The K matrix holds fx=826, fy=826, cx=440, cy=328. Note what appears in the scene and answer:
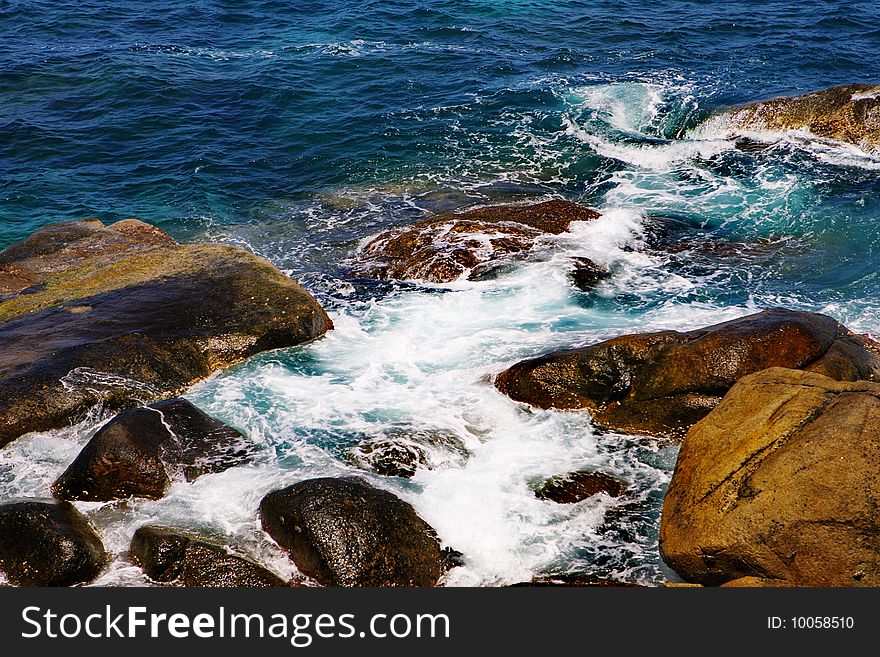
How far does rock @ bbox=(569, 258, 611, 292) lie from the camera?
1742 centimetres

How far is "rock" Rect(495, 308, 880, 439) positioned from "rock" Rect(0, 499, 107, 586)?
6.69 meters

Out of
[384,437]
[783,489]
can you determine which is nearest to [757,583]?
[783,489]

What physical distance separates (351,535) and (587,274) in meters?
9.47

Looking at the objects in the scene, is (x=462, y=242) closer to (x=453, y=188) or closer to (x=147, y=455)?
(x=453, y=188)

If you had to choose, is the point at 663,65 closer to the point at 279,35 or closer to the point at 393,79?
the point at 393,79

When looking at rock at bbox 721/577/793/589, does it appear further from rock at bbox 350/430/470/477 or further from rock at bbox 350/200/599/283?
rock at bbox 350/200/599/283

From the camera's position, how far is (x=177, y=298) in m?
15.2

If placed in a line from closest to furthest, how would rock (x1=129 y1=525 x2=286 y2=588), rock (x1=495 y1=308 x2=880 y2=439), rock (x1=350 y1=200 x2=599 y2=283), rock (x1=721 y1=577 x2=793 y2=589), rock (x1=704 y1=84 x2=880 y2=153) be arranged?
rock (x1=721 y1=577 x2=793 y2=589) → rock (x1=129 y1=525 x2=286 y2=588) → rock (x1=495 y1=308 x2=880 y2=439) → rock (x1=350 y1=200 x2=599 y2=283) → rock (x1=704 y1=84 x2=880 y2=153)

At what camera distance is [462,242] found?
1847 cm

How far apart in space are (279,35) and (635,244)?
2196 cm

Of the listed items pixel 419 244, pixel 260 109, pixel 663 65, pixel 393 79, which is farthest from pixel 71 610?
pixel 663 65

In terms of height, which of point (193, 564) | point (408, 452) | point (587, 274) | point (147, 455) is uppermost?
point (587, 274)

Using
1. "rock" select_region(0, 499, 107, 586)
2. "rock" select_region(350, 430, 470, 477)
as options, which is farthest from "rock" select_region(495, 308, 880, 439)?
"rock" select_region(0, 499, 107, 586)

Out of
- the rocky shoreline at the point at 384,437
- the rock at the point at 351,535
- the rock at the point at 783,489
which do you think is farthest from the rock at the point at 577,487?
the rock at the point at 351,535
